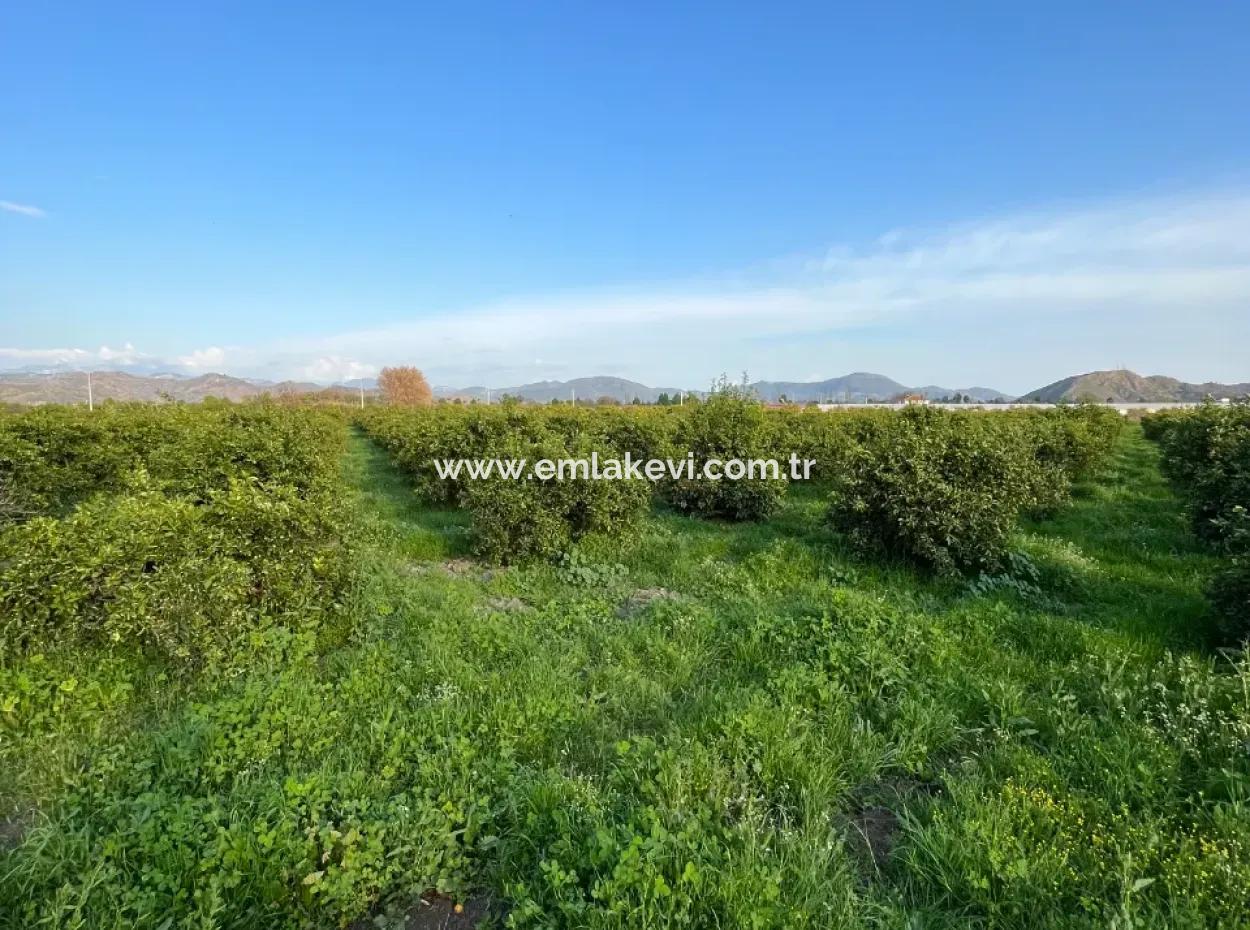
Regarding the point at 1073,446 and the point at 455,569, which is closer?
the point at 455,569

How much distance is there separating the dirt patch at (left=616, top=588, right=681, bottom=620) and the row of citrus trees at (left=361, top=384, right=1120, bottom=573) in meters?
1.32

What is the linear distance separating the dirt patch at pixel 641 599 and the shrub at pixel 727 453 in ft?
10.4

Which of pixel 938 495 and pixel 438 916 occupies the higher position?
pixel 938 495

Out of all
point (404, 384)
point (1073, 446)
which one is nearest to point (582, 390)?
point (404, 384)

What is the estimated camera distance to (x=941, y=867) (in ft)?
7.14

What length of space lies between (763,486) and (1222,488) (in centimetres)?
542

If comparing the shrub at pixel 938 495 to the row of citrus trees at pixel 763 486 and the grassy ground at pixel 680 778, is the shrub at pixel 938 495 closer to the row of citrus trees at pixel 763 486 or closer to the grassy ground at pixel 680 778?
the row of citrus trees at pixel 763 486

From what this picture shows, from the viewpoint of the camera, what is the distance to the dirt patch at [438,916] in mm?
2035

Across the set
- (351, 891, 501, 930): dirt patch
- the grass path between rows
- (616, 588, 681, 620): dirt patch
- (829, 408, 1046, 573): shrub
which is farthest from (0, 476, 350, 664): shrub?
(829, 408, 1046, 573): shrub

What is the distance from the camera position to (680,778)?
245 cm

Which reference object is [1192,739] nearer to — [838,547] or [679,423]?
[838,547]

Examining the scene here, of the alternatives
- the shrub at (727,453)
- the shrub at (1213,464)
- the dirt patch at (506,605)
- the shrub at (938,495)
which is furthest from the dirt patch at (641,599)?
the shrub at (1213,464)

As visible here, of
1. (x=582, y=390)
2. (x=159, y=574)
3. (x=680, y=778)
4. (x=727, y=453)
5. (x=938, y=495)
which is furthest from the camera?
(x=582, y=390)

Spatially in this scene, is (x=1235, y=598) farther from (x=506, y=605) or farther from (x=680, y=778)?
(x=506, y=605)
